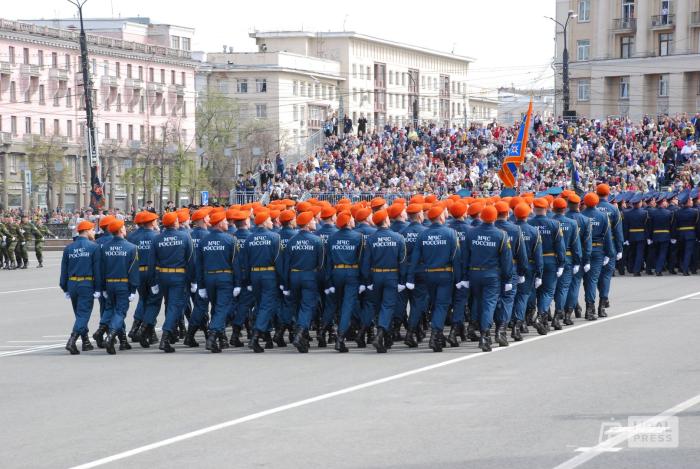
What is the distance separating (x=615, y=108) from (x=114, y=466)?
8368 cm

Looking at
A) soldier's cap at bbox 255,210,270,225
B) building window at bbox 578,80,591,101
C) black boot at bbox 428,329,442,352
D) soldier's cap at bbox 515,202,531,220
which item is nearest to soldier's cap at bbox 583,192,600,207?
soldier's cap at bbox 515,202,531,220

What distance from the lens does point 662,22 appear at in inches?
3413

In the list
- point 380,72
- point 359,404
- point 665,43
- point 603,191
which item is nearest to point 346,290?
point 359,404

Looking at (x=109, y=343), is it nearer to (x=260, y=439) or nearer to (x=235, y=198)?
(x=260, y=439)

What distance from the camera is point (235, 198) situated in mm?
45281

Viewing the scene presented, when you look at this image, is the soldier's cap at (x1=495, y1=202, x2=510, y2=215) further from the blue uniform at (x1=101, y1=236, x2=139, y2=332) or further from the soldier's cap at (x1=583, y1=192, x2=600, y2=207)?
the blue uniform at (x1=101, y1=236, x2=139, y2=332)

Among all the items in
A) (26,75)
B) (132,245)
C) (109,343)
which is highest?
(26,75)

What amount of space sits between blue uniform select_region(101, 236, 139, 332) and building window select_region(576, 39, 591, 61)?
79309 mm

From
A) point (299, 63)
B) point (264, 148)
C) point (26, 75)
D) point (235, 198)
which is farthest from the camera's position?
point (299, 63)

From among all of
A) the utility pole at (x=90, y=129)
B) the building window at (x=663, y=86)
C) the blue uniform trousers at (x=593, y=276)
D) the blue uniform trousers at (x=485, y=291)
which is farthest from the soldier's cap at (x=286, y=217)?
the building window at (x=663, y=86)

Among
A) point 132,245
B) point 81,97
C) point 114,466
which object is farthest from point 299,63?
point 114,466

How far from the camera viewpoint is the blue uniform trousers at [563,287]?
725 inches

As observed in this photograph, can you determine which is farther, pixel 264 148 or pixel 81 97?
pixel 264 148

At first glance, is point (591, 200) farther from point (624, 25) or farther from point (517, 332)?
point (624, 25)
